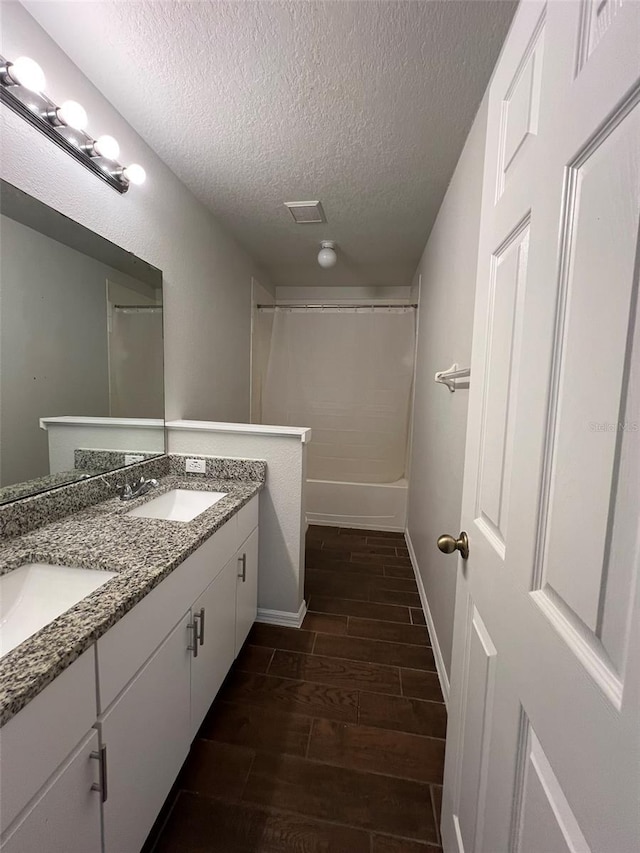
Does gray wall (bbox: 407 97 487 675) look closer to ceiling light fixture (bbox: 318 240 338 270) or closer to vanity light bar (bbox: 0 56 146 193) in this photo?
ceiling light fixture (bbox: 318 240 338 270)

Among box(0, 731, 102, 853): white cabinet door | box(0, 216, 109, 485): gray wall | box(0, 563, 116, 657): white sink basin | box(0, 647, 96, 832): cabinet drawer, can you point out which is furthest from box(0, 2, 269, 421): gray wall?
box(0, 731, 102, 853): white cabinet door

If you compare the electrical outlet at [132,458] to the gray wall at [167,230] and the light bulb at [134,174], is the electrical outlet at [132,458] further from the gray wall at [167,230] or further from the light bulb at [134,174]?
the light bulb at [134,174]

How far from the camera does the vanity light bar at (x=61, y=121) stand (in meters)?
1.01

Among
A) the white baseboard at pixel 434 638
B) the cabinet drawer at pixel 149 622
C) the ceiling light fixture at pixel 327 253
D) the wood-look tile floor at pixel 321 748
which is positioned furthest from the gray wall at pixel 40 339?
the white baseboard at pixel 434 638

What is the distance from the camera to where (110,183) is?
140cm

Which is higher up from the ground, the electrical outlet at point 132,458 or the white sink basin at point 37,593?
the electrical outlet at point 132,458

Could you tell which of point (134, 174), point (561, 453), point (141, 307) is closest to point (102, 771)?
point (561, 453)

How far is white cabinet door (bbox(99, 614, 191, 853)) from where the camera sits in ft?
2.63

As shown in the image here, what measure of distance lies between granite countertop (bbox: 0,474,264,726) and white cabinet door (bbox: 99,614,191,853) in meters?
0.24

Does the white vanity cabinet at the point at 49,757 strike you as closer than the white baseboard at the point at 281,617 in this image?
Yes

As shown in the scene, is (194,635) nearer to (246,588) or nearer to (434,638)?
(246,588)

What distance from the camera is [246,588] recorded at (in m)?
1.72

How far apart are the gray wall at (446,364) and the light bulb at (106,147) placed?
1.39 metres

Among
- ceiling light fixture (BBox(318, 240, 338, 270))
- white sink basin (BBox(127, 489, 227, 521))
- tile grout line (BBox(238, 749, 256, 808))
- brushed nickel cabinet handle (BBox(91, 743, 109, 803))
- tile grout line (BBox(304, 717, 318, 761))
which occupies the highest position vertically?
ceiling light fixture (BBox(318, 240, 338, 270))
